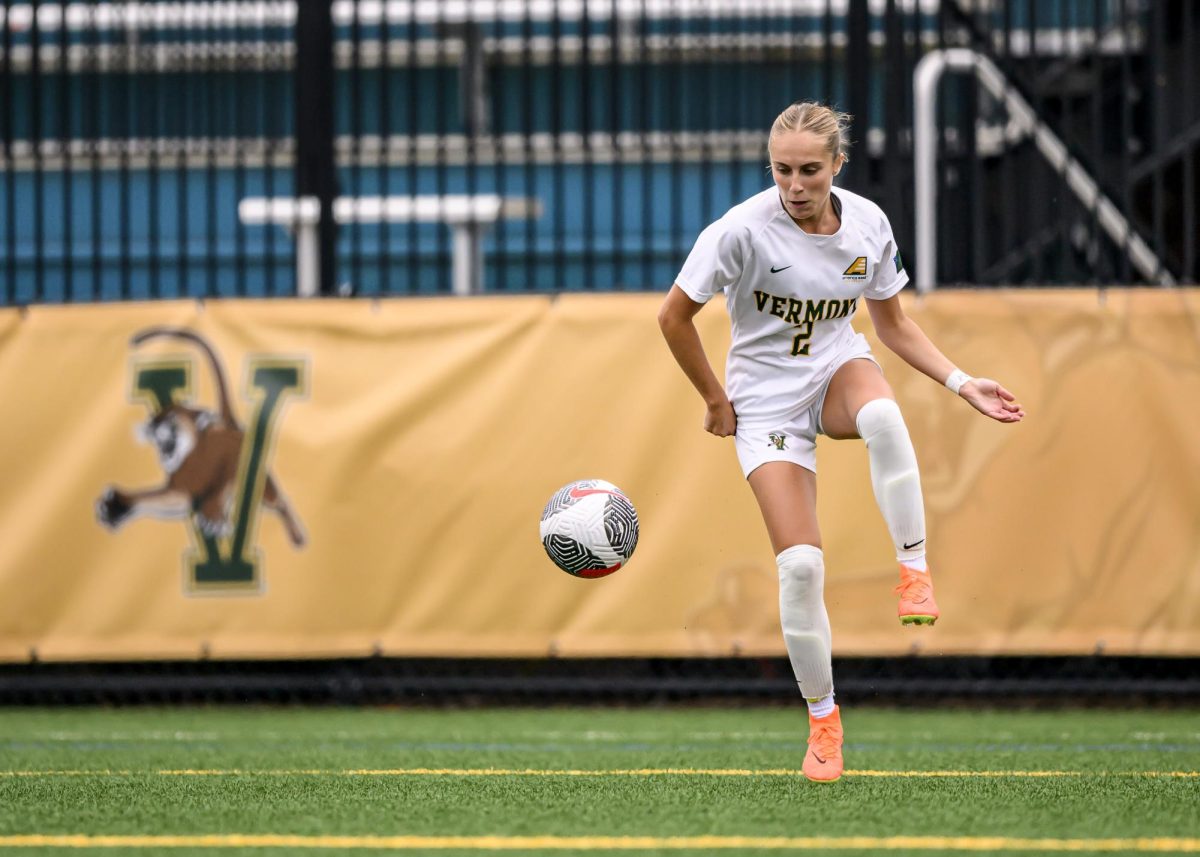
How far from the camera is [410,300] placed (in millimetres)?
8828

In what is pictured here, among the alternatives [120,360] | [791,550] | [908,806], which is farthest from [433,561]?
[908,806]

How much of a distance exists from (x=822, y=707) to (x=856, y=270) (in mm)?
1473

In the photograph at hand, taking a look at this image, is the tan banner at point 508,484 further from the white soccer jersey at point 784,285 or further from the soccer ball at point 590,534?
the white soccer jersey at point 784,285

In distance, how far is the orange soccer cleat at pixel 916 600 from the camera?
5.28 m

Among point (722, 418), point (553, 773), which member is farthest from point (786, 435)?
point (553, 773)

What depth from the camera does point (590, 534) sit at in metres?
5.83

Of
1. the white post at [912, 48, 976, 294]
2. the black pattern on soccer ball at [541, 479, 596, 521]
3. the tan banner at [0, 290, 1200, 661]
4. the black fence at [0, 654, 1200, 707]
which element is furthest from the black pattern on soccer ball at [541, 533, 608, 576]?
the white post at [912, 48, 976, 294]

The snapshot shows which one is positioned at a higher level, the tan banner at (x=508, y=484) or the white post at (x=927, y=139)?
the white post at (x=927, y=139)

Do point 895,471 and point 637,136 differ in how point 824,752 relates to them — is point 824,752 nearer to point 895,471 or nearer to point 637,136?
point 895,471

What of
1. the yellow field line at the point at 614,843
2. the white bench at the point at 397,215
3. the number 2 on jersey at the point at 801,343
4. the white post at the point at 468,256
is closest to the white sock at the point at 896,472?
the number 2 on jersey at the point at 801,343

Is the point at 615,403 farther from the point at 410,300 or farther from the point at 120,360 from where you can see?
the point at 120,360

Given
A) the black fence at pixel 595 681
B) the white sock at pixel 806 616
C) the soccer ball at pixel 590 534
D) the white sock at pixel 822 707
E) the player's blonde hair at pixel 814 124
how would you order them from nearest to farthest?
the player's blonde hair at pixel 814 124
the white sock at pixel 806 616
the white sock at pixel 822 707
the soccer ball at pixel 590 534
the black fence at pixel 595 681

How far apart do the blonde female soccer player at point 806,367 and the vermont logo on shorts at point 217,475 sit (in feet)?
11.9

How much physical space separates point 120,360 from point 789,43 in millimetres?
4290
